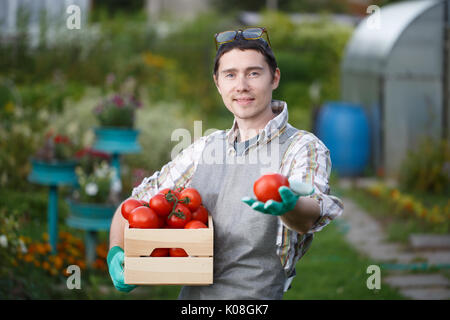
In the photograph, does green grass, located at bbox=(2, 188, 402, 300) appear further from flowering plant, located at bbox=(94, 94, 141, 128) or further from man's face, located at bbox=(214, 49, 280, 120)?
man's face, located at bbox=(214, 49, 280, 120)

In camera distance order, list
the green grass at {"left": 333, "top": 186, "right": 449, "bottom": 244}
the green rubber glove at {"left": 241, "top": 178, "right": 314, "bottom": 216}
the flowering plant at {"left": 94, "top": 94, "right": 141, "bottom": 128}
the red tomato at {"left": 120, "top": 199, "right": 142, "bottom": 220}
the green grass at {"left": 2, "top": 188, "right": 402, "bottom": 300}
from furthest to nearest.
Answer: the green grass at {"left": 333, "top": 186, "right": 449, "bottom": 244}, the flowering plant at {"left": 94, "top": 94, "right": 141, "bottom": 128}, the green grass at {"left": 2, "top": 188, "right": 402, "bottom": 300}, the red tomato at {"left": 120, "top": 199, "right": 142, "bottom": 220}, the green rubber glove at {"left": 241, "top": 178, "right": 314, "bottom": 216}

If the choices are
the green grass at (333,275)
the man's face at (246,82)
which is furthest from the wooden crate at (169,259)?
the green grass at (333,275)

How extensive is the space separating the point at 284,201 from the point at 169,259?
1.58ft

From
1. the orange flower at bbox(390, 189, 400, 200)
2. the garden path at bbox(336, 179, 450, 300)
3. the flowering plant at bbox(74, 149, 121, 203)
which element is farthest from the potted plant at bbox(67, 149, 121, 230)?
the orange flower at bbox(390, 189, 400, 200)

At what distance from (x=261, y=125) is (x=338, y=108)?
26.4 feet

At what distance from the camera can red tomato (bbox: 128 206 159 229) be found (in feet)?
6.96

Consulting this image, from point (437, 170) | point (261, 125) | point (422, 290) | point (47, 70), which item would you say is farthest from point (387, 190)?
point (261, 125)

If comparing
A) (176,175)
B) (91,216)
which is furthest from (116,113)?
(176,175)

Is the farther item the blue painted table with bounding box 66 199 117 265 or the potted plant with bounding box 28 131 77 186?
the potted plant with bounding box 28 131 77 186

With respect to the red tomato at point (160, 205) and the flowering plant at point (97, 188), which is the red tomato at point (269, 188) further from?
the flowering plant at point (97, 188)

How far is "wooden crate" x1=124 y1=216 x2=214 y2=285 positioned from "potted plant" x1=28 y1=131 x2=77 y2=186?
3441mm

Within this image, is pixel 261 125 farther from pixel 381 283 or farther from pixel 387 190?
pixel 387 190

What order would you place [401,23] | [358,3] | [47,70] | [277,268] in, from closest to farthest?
[277,268] → [401,23] → [47,70] → [358,3]
